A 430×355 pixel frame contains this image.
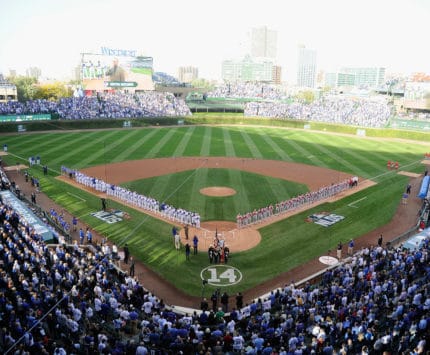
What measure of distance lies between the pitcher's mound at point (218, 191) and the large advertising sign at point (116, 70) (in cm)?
5187

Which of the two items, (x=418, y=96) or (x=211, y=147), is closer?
(x=211, y=147)

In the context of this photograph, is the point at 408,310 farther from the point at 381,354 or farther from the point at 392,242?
the point at 392,242

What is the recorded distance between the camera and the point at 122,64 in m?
75.2

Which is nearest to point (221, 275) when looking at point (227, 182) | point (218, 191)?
point (218, 191)

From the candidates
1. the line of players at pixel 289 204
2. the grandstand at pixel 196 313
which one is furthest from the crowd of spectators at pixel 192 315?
the line of players at pixel 289 204

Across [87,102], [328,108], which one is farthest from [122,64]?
[328,108]

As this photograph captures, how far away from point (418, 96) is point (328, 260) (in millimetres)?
66653

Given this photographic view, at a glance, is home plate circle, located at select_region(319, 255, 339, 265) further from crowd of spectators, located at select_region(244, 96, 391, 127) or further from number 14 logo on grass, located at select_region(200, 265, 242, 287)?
crowd of spectators, located at select_region(244, 96, 391, 127)

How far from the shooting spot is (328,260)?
1978 centimetres

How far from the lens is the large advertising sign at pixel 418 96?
237 feet

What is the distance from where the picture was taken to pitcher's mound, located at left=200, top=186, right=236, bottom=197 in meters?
29.7

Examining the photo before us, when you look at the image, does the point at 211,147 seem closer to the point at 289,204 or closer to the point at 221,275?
the point at 289,204

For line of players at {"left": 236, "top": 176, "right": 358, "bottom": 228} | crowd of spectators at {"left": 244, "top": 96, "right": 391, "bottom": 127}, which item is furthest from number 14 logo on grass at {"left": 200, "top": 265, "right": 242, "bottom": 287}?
crowd of spectators at {"left": 244, "top": 96, "right": 391, "bottom": 127}

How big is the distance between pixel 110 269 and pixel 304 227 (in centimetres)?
1285
